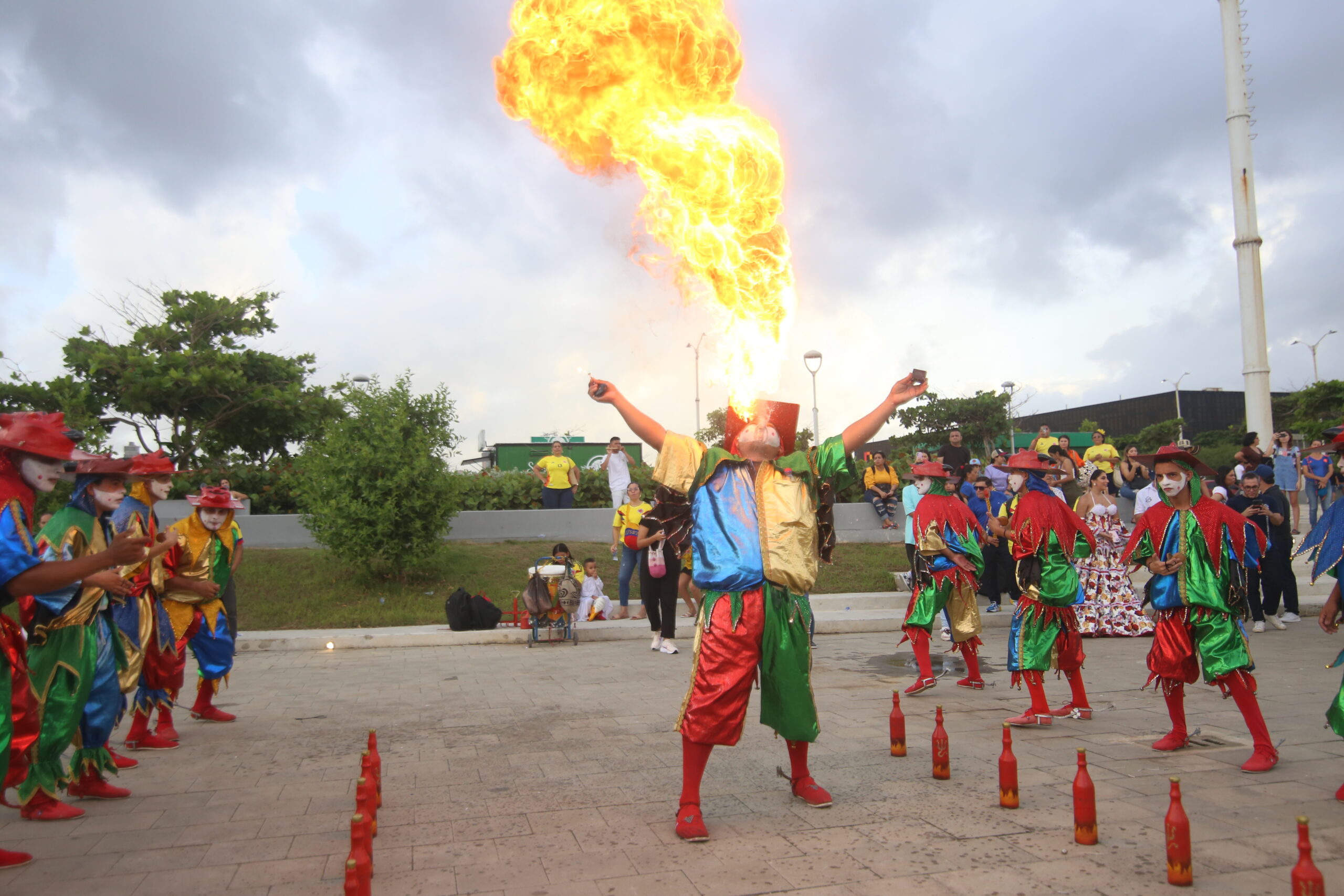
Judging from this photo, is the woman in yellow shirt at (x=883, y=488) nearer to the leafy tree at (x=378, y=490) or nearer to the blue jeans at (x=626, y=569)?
the blue jeans at (x=626, y=569)

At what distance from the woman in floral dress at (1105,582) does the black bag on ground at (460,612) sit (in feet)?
27.6

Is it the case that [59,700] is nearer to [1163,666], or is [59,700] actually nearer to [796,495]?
[796,495]

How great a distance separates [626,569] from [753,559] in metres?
8.47

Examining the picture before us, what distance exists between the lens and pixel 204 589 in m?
7.19

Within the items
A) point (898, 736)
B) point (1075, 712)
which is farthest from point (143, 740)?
point (1075, 712)

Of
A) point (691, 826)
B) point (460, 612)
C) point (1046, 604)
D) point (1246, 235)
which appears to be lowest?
point (691, 826)

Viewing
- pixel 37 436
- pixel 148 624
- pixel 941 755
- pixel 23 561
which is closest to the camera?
pixel 23 561

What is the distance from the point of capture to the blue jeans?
12840 mm

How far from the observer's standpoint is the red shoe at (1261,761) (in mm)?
5402

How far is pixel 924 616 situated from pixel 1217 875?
14.6 ft

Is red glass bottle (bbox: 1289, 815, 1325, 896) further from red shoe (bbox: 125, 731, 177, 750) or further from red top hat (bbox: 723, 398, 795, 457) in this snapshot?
red shoe (bbox: 125, 731, 177, 750)

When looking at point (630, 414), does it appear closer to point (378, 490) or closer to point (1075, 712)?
point (1075, 712)

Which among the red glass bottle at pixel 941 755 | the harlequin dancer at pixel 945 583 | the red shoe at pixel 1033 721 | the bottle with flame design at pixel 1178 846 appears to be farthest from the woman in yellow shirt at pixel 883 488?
the bottle with flame design at pixel 1178 846

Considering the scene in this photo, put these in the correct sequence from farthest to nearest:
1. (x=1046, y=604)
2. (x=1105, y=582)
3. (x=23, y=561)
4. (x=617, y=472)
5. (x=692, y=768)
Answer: (x=617, y=472), (x=1105, y=582), (x=1046, y=604), (x=692, y=768), (x=23, y=561)
